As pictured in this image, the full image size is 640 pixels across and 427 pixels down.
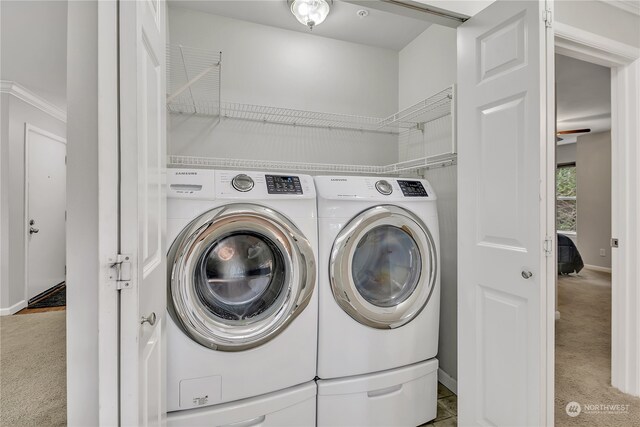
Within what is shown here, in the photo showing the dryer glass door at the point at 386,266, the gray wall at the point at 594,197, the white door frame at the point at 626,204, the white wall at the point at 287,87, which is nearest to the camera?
the dryer glass door at the point at 386,266

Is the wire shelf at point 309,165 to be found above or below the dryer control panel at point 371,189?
above

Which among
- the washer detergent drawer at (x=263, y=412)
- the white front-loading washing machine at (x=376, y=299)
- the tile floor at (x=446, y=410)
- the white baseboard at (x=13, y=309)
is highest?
the white front-loading washing machine at (x=376, y=299)

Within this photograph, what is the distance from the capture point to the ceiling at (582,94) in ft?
9.92

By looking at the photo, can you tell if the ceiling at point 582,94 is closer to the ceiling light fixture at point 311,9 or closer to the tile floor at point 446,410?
the ceiling light fixture at point 311,9

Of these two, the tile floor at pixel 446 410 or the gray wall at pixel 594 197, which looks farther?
the gray wall at pixel 594 197

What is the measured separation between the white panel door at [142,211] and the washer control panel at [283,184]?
476 millimetres

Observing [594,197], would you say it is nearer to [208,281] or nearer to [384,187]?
[384,187]

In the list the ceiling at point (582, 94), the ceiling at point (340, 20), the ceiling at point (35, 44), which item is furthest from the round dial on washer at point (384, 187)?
the ceiling at point (582, 94)

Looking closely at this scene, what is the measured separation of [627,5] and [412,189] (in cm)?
169

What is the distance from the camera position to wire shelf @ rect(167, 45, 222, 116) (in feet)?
6.77

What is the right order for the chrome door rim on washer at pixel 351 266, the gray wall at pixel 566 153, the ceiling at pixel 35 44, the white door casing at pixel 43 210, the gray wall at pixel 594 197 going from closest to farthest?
1. the chrome door rim on washer at pixel 351 266
2. the ceiling at pixel 35 44
3. the white door casing at pixel 43 210
4. the gray wall at pixel 594 197
5. the gray wall at pixel 566 153

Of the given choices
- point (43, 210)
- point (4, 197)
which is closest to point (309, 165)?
point (4, 197)

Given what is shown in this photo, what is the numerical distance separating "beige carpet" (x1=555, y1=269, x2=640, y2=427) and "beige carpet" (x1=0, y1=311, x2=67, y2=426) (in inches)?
106

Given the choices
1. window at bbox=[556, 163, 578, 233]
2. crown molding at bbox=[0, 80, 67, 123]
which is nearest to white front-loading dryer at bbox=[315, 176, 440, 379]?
crown molding at bbox=[0, 80, 67, 123]
